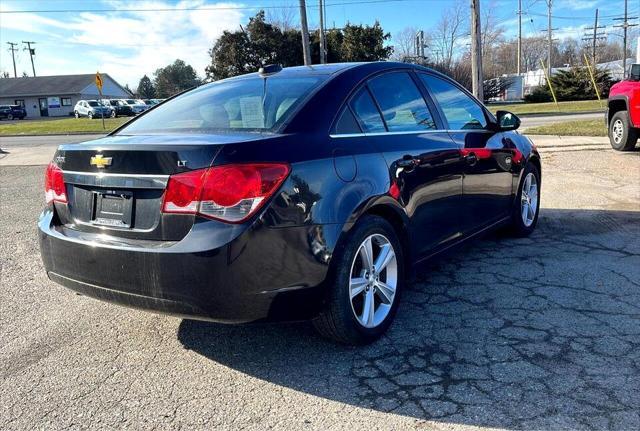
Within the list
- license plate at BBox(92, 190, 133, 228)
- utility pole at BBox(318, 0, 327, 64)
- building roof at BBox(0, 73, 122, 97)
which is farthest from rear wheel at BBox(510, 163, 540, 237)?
building roof at BBox(0, 73, 122, 97)

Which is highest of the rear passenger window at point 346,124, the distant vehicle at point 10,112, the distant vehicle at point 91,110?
the distant vehicle at point 10,112

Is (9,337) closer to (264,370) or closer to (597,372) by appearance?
(264,370)

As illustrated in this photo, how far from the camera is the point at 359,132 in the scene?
3350mm

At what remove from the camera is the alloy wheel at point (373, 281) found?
3238 millimetres

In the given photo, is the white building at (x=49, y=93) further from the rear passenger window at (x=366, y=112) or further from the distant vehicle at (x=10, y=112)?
the rear passenger window at (x=366, y=112)

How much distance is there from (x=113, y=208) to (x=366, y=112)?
1.64m

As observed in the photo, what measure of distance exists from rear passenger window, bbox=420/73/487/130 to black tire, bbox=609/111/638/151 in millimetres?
7159

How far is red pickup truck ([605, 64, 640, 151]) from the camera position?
10148 millimetres

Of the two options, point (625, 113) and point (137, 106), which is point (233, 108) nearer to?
point (625, 113)

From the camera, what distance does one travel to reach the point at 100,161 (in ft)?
9.70

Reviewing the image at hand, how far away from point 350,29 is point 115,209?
40068mm

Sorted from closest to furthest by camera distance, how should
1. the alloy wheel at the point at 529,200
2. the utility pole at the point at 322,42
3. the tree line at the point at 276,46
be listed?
1. the alloy wheel at the point at 529,200
2. the utility pole at the point at 322,42
3. the tree line at the point at 276,46

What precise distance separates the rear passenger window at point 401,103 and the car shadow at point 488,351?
1265 mm

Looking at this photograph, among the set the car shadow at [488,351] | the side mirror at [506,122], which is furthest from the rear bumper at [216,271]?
the side mirror at [506,122]
